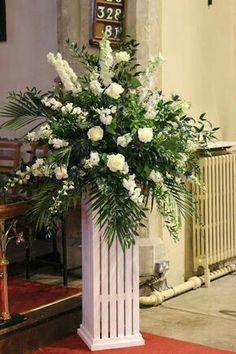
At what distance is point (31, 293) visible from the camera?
3.86 metres

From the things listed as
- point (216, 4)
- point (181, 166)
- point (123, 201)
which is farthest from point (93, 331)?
point (216, 4)

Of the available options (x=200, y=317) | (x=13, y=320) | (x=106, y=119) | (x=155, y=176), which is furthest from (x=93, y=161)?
(x=200, y=317)

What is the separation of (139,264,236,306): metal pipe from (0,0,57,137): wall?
1781mm

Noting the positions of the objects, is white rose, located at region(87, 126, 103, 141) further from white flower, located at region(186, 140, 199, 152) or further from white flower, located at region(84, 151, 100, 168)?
white flower, located at region(186, 140, 199, 152)

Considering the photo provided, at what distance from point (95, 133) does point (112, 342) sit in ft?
3.67

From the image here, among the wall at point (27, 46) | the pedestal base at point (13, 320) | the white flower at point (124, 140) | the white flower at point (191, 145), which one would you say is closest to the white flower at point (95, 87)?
the white flower at point (124, 140)

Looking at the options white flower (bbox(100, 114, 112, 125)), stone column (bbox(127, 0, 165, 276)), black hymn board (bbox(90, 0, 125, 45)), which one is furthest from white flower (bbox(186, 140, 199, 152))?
black hymn board (bbox(90, 0, 125, 45))

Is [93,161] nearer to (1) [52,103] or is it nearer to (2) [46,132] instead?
(2) [46,132]

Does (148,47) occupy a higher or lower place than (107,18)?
lower

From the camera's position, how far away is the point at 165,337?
3635 mm

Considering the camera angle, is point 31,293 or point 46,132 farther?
point 31,293

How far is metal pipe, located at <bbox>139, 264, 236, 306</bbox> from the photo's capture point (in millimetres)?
4250

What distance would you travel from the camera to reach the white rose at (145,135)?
10.2ft

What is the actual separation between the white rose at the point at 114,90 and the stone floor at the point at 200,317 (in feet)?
4.82
